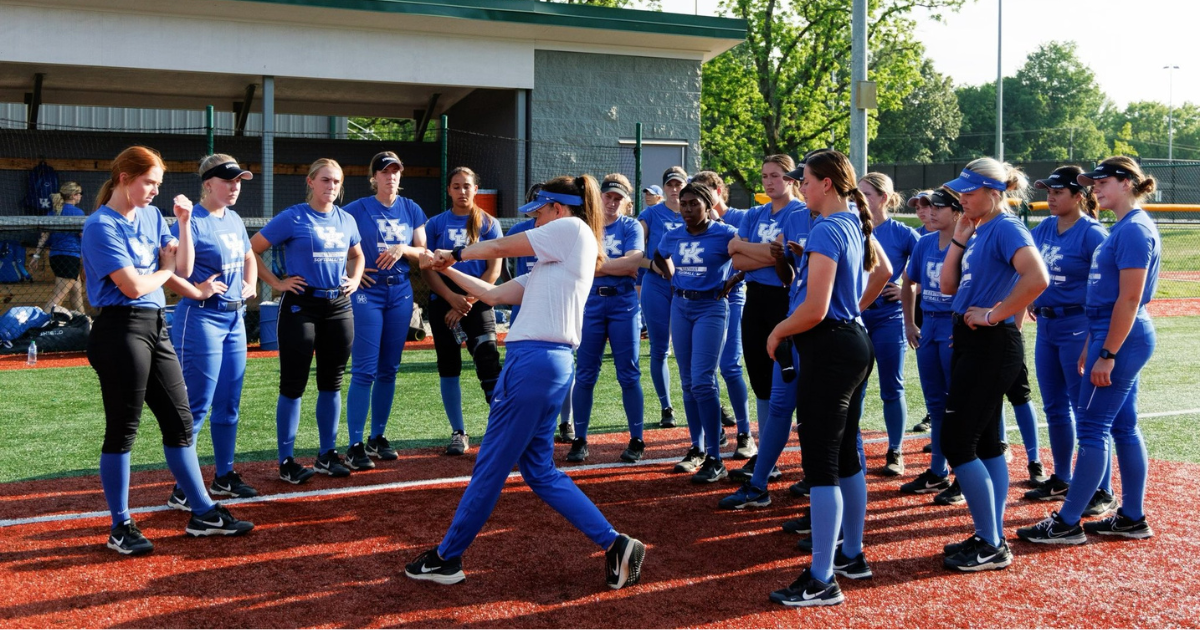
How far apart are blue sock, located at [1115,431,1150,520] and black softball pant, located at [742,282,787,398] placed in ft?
6.82

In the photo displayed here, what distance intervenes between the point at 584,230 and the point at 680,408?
17.1 ft

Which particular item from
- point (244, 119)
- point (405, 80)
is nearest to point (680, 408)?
point (405, 80)

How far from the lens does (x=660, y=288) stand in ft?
24.1

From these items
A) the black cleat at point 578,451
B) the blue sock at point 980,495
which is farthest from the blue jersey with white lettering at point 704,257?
the blue sock at point 980,495

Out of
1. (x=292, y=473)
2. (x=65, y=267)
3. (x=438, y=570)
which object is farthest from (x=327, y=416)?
(x=65, y=267)

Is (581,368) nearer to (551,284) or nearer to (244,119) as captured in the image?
(551,284)

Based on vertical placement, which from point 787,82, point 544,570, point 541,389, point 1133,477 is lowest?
point 544,570

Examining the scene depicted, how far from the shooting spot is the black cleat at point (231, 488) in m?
6.00

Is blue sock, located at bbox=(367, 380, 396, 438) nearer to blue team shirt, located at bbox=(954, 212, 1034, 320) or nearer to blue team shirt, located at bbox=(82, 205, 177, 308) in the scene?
blue team shirt, located at bbox=(82, 205, 177, 308)

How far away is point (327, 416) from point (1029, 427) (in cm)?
474

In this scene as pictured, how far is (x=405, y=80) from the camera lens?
642 inches

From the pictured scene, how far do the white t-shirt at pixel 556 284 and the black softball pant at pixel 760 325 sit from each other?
7.29ft

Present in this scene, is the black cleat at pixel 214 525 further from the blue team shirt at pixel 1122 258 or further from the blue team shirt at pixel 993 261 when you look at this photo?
the blue team shirt at pixel 1122 258

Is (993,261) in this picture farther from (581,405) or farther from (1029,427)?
(581,405)
